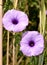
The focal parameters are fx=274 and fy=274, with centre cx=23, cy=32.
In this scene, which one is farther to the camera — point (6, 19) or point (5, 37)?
point (5, 37)

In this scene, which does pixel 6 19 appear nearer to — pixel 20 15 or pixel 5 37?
pixel 20 15

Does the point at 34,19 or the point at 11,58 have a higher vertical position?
the point at 34,19

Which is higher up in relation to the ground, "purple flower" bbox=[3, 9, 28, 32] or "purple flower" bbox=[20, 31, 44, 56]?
"purple flower" bbox=[3, 9, 28, 32]

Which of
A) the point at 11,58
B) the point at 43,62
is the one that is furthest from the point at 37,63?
the point at 11,58
